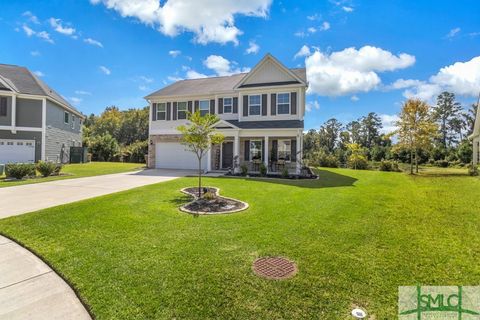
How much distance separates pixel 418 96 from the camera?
21422 mm

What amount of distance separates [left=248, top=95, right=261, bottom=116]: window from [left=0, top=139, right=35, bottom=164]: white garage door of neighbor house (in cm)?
1863

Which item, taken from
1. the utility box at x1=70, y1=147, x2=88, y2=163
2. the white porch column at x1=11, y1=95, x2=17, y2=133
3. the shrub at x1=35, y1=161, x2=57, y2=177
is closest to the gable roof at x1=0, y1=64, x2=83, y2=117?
the white porch column at x1=11, y1=95, x2=17, y2=133

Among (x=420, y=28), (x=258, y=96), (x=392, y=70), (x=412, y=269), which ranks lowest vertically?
(x=412, y=269)

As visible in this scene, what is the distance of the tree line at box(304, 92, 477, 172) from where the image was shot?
2072cm

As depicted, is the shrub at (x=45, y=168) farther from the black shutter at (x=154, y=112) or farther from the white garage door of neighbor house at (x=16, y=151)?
the white garage door of neighbor house at (x=16, y=151)

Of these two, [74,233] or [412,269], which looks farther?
[74,233]

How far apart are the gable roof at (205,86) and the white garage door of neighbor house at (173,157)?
13.8 feet

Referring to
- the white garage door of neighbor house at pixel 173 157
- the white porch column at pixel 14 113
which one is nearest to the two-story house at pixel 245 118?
the white garage door of neighbor house at pixel 173 157

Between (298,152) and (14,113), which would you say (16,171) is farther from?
(298,152)

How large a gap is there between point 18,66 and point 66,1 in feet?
58.3

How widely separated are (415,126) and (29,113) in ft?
106

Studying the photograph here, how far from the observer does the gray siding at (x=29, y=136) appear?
67.7 ft

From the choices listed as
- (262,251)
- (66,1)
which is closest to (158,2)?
(66,1)

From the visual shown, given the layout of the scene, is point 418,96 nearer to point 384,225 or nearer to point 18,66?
point 384,225
